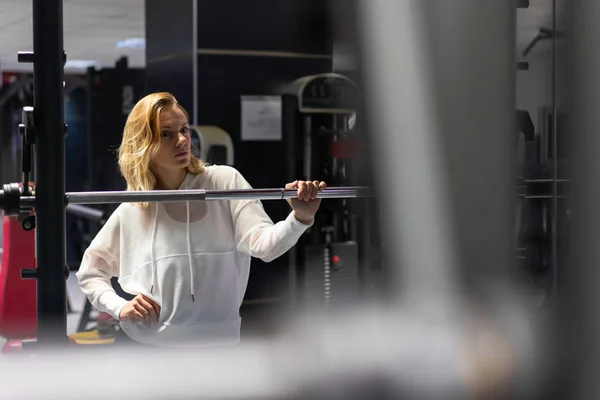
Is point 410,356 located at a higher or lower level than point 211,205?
lower

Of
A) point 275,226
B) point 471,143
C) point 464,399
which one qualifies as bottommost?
point 464,399

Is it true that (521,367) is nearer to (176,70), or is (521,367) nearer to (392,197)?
(392,197)

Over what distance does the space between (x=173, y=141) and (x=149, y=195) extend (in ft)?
0.84

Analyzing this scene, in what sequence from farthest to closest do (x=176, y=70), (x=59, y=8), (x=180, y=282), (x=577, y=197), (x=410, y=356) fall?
(x=176, y=70) < (x=180, y=282) < (x=59, y=8) < (x=410, y=356) < (x=577, y=197)

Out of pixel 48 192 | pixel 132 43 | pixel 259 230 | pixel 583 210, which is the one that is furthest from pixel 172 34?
pixel 132 43

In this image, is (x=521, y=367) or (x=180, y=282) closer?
(x=521, y=367)

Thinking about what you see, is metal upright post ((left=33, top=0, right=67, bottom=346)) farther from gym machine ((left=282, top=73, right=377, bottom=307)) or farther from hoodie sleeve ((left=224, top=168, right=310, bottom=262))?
gym machine ((left=282, top=73, right=377, bottom=307))

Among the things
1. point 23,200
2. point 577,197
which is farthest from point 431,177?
point 23,200

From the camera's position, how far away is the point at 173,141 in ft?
5.18

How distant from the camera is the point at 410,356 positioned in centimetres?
98

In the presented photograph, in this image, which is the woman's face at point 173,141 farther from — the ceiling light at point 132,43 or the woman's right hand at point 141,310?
the ceiling light at point 132,43

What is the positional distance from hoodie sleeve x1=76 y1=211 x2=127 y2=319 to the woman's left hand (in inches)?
12.8

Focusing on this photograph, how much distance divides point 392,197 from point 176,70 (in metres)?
2.06

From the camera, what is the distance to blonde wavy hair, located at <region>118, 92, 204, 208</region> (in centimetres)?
152
